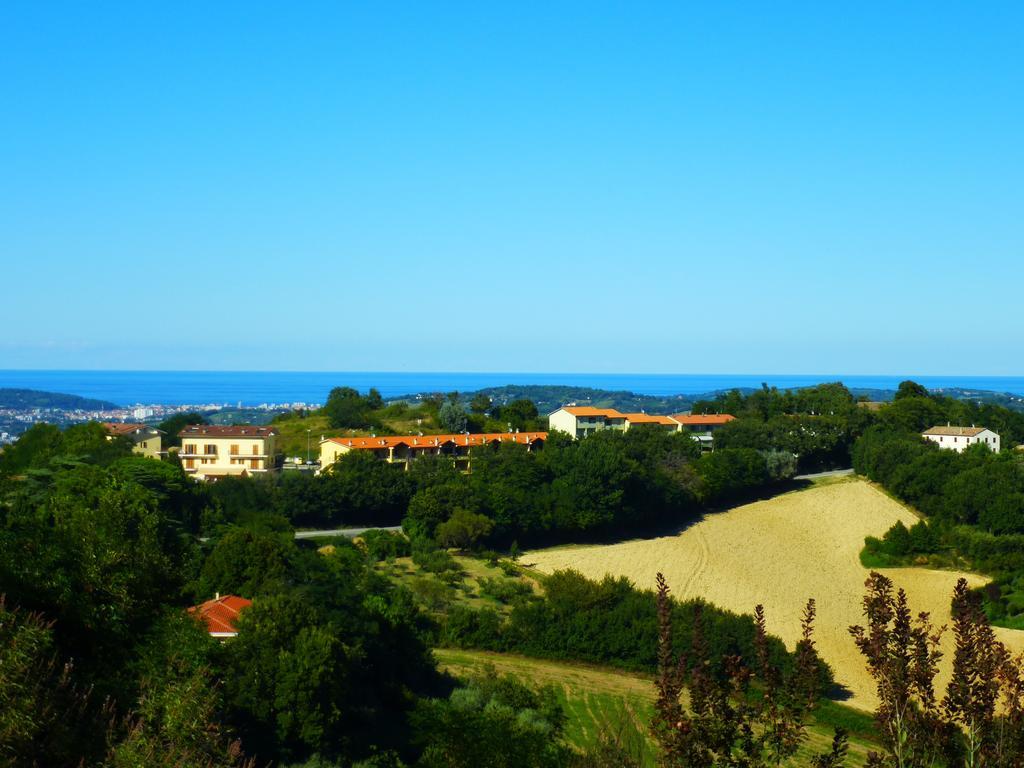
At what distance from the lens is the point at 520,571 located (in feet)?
112

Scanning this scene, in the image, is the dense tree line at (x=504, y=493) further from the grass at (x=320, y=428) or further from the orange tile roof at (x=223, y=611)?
the orange tile roof at (x=223, y=611)

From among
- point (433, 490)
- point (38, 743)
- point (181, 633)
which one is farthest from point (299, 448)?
point (38, 743)

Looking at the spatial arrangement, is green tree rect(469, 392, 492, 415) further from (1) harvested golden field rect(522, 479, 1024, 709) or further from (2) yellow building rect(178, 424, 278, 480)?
(1) harvested golden field rect(522, 479, 1024, 709)

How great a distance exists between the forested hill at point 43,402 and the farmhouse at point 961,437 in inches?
4522

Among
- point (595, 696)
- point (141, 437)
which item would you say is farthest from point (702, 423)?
point (595, 696)

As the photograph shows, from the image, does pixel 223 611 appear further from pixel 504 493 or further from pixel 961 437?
pixel 961 437

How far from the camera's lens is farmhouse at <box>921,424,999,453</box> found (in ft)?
202

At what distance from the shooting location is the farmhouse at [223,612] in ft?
63.1

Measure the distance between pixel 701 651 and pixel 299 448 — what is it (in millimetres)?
A: 52015

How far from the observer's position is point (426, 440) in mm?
50688

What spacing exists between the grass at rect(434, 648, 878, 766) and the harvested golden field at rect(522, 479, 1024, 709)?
171 centimetres

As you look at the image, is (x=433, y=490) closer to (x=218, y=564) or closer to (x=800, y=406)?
(x=218, y=564)

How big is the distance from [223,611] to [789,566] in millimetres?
22928

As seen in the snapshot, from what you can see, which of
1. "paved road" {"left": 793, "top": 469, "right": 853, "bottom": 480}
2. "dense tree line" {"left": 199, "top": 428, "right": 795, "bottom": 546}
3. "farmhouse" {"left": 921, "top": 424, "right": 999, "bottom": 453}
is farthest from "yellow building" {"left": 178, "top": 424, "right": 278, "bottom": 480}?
"farmhouse" {"left": 921, "top": 424, "right": 999, "bottom": 453}
